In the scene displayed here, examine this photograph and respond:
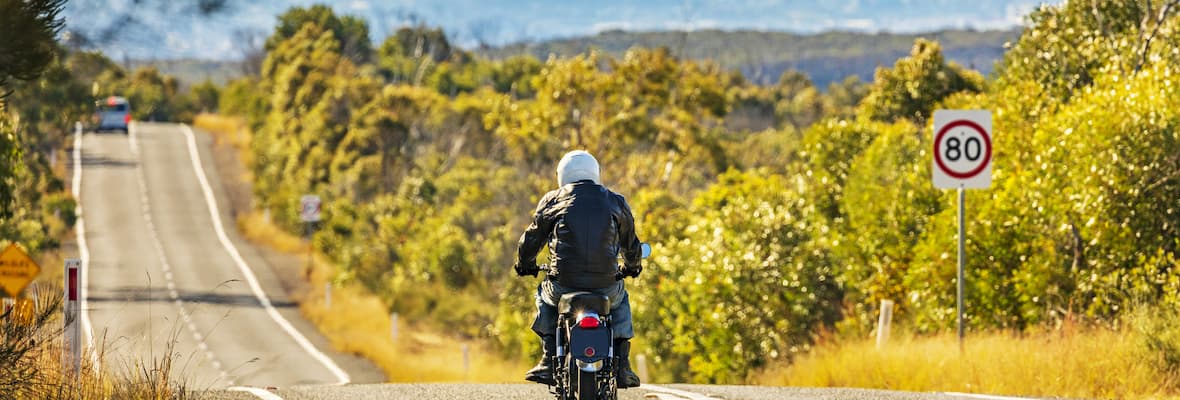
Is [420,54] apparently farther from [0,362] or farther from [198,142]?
[0,362]

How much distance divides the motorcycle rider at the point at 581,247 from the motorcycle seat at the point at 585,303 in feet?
0.55

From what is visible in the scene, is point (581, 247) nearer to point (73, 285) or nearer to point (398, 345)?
point (73, 285)

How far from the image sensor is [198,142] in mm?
104312

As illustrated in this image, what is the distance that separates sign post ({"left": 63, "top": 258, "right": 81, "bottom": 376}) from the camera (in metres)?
11.0

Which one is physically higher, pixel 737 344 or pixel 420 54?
pixel 420 54

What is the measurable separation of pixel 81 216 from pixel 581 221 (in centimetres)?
7147

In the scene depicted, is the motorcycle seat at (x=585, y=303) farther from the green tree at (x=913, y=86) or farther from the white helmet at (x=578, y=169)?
the green tree at (x=913, y=86)

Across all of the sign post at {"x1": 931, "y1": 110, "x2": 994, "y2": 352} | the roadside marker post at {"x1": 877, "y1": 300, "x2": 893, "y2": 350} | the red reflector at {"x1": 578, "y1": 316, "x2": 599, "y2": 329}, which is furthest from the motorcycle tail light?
the roadside marker post at {"x1": 877, "y1": 300, "x2": 893, "y2": 350}

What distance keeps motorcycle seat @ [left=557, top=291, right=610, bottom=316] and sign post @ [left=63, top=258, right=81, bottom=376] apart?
360 centimetres

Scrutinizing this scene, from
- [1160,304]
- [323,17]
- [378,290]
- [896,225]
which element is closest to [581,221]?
[1160,304]

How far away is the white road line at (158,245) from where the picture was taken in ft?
145

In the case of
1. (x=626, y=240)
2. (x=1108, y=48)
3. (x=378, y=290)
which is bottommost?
(x=378, y=290)

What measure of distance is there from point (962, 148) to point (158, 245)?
194 ft

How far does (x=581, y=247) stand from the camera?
29.8 ft
